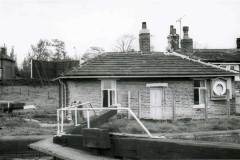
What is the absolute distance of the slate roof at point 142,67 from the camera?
85.7ft

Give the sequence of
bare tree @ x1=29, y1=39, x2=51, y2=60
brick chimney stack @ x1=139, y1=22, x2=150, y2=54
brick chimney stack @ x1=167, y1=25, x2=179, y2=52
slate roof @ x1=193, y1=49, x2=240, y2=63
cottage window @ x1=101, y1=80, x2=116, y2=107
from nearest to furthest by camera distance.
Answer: cottage window @ x1=101, y1=80, x2=116, y2=107 < brick chimney stack @ x1=139, y1=22, x2=150, y2=54 < brick chimney stack @ x1=167, y1=25, x2=179, y2=52 < slate roof @ x1=193, y1=49, x2=240, y2=63 < bare tree @ x1=29, y1=39, x2=51, y2=60

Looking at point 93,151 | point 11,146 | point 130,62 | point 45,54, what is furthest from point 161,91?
point 45,54

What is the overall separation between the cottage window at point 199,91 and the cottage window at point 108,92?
4985 mm

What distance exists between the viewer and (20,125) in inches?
880

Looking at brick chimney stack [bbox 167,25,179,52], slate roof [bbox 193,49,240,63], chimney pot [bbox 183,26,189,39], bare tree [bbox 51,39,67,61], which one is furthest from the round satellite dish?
bare tree [bbox 51,39,67,61]

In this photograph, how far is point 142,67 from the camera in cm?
2703

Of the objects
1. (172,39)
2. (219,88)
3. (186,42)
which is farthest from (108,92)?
(172,39)

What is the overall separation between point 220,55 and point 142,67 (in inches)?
734

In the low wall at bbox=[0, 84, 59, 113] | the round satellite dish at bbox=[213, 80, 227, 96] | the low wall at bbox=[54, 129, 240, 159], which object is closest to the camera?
the low wall at bbox=[54, 129, 240, 159]

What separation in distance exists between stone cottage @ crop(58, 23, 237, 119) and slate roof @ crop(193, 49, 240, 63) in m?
14.4

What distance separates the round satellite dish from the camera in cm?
2673

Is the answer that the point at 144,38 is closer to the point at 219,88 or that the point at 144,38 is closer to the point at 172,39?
the point at 172,39

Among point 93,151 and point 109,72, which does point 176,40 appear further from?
point 93,151

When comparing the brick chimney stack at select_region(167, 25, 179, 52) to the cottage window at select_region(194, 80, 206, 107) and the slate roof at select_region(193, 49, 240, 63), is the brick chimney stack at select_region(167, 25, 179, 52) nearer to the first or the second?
the cottage window at select_region(194, 80, 206, 107)
